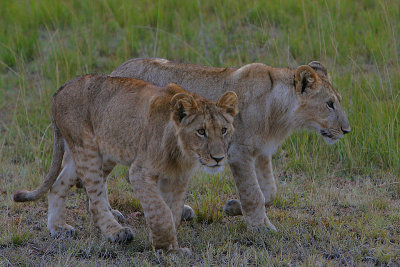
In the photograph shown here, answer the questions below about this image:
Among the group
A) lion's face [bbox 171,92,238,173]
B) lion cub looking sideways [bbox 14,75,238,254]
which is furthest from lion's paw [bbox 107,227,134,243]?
lion's face [bbox 171,92,238,173]

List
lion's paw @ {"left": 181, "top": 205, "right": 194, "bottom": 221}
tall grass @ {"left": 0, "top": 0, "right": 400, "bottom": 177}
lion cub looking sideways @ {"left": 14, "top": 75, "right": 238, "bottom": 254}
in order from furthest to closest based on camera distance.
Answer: tall grass @ {"left": 0, "top": 0, "right": 400, "bottom": 177}
lion's paw @ {"left": 181, "top": 205, "right": 194, "bottom": 221}
lion cub looking sideways @ {"left": 14, "top": 75, "right": 238, "bottom": 254}

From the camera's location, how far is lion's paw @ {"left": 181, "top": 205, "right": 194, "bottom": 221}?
5285 mm

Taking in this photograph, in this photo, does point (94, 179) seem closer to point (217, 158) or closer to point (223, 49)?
point (217, 158)

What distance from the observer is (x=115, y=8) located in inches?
387

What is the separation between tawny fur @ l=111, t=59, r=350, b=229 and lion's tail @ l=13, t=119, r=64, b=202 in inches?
35.3

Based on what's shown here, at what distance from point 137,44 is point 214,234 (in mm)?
4530

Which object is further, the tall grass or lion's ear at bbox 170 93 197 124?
the tall grass

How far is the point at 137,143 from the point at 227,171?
193 centimetres

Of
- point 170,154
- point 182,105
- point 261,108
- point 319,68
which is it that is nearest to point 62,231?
point 170,154

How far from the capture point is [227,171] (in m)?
6.41

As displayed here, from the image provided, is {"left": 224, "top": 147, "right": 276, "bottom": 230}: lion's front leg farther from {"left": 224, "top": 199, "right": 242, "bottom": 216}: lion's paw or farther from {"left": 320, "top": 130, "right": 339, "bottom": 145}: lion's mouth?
{"left": 320, "top": 130, "right": 339, "bottom": 145}: lion's mouth

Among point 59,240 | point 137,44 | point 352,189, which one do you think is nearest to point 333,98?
point 352,189

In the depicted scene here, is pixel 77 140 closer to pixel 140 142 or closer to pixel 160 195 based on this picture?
pixel 140 142

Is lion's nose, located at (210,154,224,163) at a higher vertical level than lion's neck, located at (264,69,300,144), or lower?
higher
